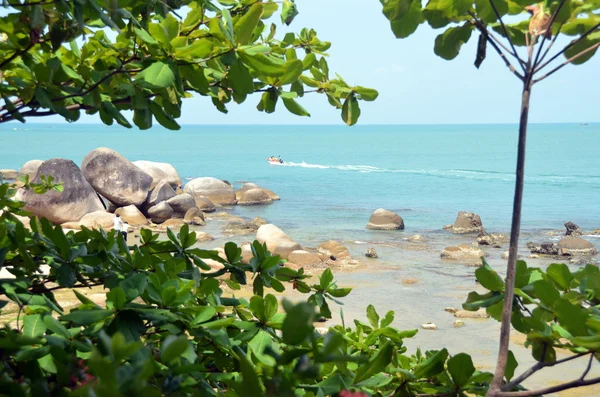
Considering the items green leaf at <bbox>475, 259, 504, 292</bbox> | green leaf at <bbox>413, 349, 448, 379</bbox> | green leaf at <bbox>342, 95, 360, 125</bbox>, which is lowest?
green leaf at <bbox>413, 349, 448, 379</bbox>

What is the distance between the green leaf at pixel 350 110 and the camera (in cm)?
221

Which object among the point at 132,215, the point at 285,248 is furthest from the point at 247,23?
the point at 132,215

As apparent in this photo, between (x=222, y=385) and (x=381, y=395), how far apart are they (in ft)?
1.50

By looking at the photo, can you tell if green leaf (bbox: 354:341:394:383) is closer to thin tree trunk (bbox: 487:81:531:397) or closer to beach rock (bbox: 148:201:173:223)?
thin tree trunk (bbox: 487:81:531:397)

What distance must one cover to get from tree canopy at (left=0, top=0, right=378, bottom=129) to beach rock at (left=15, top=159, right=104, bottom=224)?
1864cm

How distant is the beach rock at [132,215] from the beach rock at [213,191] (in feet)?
22.5

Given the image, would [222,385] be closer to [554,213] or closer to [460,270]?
[460,270]

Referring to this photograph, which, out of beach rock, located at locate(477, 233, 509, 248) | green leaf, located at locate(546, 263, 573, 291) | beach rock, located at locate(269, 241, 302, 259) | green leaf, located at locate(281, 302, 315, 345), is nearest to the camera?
green leaf, located at locate(281, 302, 315, 345)

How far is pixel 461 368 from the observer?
5.43 ft

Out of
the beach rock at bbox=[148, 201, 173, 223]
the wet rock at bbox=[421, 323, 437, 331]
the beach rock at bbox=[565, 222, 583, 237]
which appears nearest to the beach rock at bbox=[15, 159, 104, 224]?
the beach rock at bbox=[148, 201, 173, 223]

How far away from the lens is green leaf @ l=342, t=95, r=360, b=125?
221 cm

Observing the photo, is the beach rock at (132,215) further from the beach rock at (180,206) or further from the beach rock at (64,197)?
the beach rock at (180,206)

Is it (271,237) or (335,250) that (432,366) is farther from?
(335,250)

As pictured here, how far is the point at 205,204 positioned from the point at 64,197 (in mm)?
7932
